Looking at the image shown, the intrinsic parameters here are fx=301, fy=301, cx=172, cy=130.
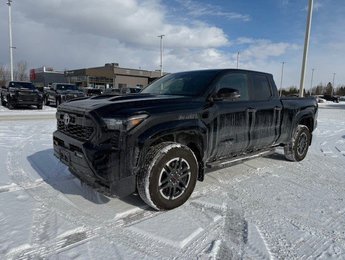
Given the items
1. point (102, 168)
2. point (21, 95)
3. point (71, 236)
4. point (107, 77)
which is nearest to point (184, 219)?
point (102, 168)

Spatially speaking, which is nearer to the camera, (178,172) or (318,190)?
(178,172)

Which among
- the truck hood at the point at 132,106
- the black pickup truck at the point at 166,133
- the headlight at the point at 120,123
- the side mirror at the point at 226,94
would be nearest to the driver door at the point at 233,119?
the black pickup truck at the point at 166,133

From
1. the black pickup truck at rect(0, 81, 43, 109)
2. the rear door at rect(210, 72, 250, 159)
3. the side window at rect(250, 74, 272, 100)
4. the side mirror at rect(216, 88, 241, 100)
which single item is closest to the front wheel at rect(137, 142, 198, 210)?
the rear door at rect(210, 72, 250, 159)

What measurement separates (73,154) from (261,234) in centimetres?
235

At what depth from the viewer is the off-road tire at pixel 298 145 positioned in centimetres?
638

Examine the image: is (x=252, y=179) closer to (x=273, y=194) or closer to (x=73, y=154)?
(x=273, y=194)

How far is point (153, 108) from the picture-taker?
11.8 ft

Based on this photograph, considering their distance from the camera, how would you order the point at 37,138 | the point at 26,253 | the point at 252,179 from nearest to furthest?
the point at 26,253 < the point at 252,179 < the point at 37,138

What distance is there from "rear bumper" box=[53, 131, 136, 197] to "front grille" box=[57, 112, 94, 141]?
101 millimetres

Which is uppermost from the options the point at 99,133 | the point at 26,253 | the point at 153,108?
the point at 153,108

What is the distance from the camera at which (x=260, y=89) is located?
535 centimetres

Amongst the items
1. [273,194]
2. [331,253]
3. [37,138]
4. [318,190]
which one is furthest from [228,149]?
[37,138]

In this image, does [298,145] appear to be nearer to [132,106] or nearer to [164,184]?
[164,184]

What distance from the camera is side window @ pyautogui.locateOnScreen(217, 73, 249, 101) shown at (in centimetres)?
455
